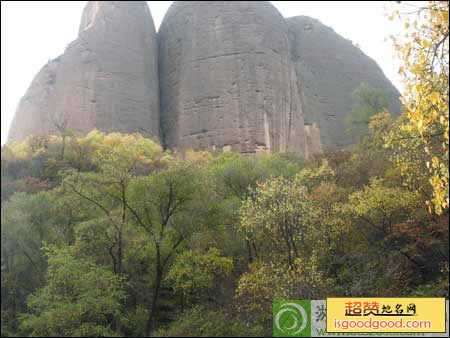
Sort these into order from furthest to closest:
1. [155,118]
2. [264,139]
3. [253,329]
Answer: [155,118], [264,139], [253,329]

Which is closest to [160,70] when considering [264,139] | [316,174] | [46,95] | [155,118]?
[155,118]

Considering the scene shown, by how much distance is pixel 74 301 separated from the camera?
598 inches

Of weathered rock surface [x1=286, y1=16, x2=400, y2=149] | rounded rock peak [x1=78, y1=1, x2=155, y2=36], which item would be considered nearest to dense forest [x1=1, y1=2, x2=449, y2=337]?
rounded rock peak [x1=78, y1=1, x2=155, y2=36]

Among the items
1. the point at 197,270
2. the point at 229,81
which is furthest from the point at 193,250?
the point at 229,81

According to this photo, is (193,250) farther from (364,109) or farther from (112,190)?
(364,109)

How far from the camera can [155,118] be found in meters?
38.6

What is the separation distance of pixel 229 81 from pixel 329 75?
12764 millimetres

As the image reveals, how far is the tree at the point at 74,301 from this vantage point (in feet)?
46.3

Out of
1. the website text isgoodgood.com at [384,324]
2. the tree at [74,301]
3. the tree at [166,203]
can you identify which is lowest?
the website text isgoodgood.com at [384,324]

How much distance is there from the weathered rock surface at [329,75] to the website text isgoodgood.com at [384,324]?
99.2 feet

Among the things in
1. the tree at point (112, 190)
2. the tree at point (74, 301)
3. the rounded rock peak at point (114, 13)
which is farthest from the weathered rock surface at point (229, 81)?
the tree at point (74, 301)

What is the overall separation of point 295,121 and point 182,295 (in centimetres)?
2345

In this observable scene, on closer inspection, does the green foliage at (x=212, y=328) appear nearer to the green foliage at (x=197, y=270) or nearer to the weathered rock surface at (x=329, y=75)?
the green foliage at (x=197, y=270)

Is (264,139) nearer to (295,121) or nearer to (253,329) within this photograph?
(295,121)
